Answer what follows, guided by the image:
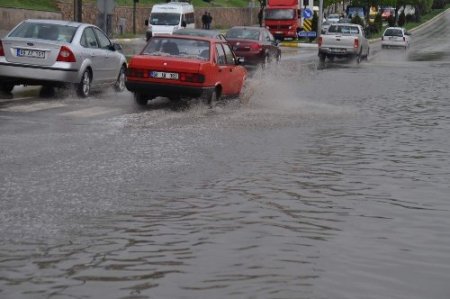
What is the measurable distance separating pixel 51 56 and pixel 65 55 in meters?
0.27

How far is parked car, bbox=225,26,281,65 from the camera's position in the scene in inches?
1261

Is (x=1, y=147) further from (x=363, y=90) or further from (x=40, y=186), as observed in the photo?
(x=363, y=90)

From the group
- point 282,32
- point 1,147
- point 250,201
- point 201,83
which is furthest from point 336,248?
point 282,32

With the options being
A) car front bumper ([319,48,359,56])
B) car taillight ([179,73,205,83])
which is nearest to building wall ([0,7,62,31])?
car front bumper ([319,48,359,56])

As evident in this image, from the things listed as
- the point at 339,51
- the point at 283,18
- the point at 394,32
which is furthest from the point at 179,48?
the point at 394,32

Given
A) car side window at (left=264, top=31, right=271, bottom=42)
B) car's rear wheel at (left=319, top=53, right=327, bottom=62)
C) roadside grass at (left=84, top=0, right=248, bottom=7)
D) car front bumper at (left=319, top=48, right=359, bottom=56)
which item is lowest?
car's rear wheel at (left=319, top=53, right=327, bottom=62)

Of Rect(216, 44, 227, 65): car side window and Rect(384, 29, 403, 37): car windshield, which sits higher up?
Rect(216, 44, 227, 65): car side window

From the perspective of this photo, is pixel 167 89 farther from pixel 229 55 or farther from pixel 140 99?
pixel 229 55

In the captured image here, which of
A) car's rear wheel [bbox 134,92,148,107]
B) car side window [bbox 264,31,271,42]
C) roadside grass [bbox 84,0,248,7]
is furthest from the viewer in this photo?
roadside grass [bbox 84,0,248,7]

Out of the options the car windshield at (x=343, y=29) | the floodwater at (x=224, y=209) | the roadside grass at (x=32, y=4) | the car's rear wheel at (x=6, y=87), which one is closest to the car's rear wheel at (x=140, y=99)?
the floodwater at (x=224, y=209)

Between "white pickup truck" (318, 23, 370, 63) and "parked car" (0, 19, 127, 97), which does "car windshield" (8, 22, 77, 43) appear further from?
"white pickup truck" (318, 23, 370, 63)

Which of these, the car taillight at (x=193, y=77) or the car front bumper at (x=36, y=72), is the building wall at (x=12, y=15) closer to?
the car front bumper at (x=36, y=72)

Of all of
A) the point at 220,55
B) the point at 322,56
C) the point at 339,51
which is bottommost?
the point at 322,56

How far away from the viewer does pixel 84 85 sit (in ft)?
59.8
